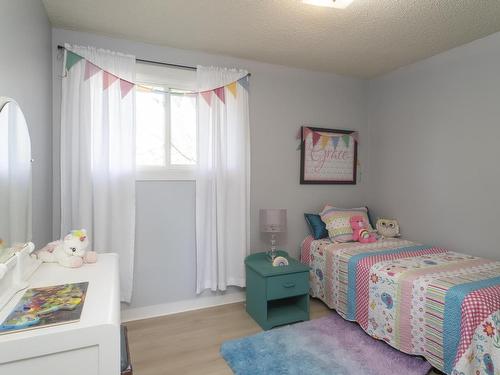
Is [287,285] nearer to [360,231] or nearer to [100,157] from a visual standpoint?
[360,231]

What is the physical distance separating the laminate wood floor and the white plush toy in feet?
2.85

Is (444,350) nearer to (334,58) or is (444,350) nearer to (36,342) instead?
(36,342)

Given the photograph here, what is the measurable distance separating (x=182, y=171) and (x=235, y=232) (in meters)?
0.75

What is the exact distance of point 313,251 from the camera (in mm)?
2945

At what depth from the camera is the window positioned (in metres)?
2.56

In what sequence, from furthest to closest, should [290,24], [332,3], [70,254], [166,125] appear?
[166,125], [290,24], [332,3], [70,254]

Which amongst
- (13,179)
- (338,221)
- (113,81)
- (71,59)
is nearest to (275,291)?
(338,221)

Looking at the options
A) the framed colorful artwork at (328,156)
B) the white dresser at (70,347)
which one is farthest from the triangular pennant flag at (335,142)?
the white dresser at (70,347)

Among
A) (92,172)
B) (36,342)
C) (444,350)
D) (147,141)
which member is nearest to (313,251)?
(444,350)

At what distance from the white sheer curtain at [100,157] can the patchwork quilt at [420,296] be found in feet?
5.85

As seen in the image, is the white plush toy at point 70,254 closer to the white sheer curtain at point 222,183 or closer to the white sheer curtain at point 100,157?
the white sheer curtain at point 100,157

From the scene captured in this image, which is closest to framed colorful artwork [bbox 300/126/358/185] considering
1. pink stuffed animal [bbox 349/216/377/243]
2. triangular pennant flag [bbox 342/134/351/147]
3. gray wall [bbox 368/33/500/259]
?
triangular pennant flag [bbox 342/134/351/147]

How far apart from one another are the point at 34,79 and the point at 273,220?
2018 mm

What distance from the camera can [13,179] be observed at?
1.29 meters
